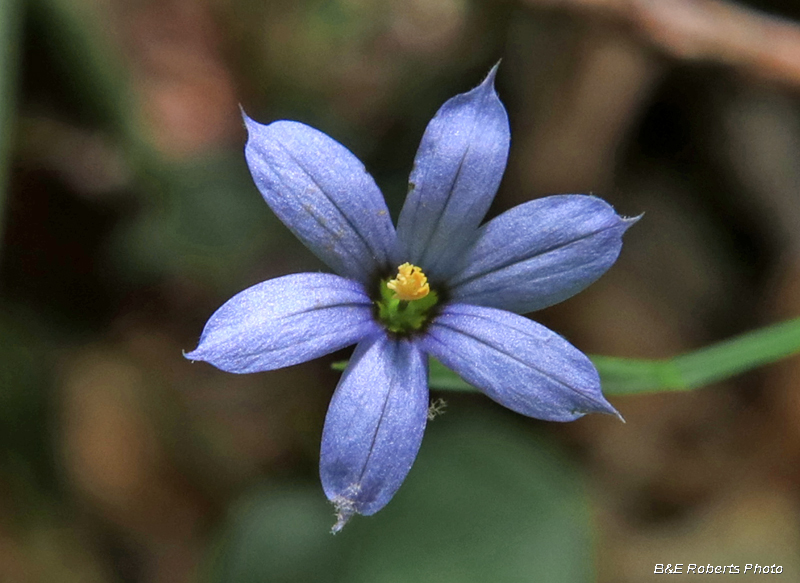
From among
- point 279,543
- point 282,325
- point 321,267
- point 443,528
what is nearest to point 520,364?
point 282,325

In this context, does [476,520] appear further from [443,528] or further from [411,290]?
[411,290]

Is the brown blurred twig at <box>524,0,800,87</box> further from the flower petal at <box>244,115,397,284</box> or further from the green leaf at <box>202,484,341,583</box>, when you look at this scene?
the green leaf at <box>202,484,341,583</box>

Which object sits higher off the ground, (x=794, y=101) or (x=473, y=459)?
(x=794, y=101)

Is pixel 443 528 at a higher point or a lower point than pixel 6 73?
lower

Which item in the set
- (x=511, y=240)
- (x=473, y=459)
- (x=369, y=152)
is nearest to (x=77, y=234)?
(x=369, y=152)

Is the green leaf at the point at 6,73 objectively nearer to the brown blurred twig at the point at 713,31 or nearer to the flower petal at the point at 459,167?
the flower petal at the point at 459,167

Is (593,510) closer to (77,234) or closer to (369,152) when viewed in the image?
(369,152)
